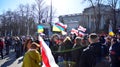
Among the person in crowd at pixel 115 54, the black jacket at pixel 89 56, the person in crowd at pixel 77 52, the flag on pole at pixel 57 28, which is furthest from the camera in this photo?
the flag on pole at pixel 57 28

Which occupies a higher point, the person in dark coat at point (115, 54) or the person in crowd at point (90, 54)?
the person in crowd at point (90, 54)

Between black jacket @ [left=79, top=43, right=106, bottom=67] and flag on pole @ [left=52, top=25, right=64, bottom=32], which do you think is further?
flag on pole @ [left=52, top=25, right=64, bottom=32]

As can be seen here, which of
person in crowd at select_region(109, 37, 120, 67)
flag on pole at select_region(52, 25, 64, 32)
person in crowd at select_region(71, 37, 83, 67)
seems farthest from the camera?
flag on pole at select_region(52, 25, 64, 32)

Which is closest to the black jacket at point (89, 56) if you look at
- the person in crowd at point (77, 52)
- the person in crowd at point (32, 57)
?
the person in crowd at point (32, 57)

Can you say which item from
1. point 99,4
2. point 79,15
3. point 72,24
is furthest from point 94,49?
point 79,15

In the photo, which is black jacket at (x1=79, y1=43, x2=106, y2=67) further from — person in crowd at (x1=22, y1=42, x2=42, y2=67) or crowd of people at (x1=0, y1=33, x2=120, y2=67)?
person in crowd at (x1=22, y1=42, x2=42, y2=67)

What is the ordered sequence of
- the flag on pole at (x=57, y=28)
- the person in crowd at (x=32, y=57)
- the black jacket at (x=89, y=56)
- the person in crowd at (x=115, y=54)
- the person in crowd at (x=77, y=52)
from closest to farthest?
the black jacket at (x=89, y=56) → the person in crowd at (x=32, y=57) → the person in crowd at (x=77, y=52) → the person in crowd at (x=115, y=54) → the flag on pole at (x=57, y=28)

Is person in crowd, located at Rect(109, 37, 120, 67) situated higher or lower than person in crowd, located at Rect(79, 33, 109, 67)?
lower

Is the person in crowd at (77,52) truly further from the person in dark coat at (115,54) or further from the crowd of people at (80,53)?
the person in dark coat at (115,54)

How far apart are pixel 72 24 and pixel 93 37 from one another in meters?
89.3

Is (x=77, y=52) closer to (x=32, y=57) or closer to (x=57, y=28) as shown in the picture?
(x=32, y=57)

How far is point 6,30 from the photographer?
255 ft

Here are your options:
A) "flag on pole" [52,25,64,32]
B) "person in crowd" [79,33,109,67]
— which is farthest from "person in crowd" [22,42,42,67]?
"flag on pole" [52,25,64,32]

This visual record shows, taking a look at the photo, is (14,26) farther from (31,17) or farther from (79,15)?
(79,15)
